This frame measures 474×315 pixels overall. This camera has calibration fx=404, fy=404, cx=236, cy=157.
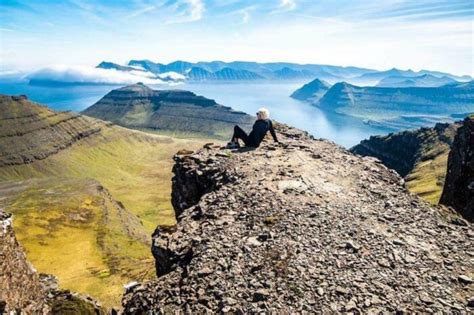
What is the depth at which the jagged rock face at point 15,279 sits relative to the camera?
78.9ft

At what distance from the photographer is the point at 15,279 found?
25.8m

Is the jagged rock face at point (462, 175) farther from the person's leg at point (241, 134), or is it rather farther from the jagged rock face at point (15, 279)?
the jagged rock face at point (15, 279)

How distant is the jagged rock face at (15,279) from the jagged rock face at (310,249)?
8.16m

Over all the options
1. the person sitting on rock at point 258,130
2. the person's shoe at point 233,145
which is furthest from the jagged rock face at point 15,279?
the person sitting on rock at point 258,130

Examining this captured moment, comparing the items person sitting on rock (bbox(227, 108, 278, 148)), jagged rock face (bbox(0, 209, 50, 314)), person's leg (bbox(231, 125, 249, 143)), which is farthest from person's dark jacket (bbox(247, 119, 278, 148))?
jagged rock face (bbox(0, 209, 50, 314))

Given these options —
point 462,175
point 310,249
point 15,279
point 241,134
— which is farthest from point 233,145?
point 462,175

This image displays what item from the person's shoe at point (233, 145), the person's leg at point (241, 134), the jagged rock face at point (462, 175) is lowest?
the jagged rock face at point (462, 175)

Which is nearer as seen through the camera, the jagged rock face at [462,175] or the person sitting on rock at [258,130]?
the person sitting on rock at [258,130]

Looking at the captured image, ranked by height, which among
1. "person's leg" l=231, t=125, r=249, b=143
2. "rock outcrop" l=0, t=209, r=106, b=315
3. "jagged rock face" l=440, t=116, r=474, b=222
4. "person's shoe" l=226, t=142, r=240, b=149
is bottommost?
"rock outcrop" l=0, t=209, r=106, b=315

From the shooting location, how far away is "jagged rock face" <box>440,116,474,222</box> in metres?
37.3

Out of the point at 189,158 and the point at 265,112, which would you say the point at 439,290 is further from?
the point at 189,158

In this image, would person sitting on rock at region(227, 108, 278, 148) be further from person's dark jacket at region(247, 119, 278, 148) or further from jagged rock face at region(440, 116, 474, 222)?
jagged rock face at region(440, 116, 474, 222)

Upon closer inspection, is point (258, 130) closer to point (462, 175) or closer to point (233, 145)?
point (233, 145)

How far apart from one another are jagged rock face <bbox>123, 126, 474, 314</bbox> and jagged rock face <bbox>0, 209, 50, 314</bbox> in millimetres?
8162
